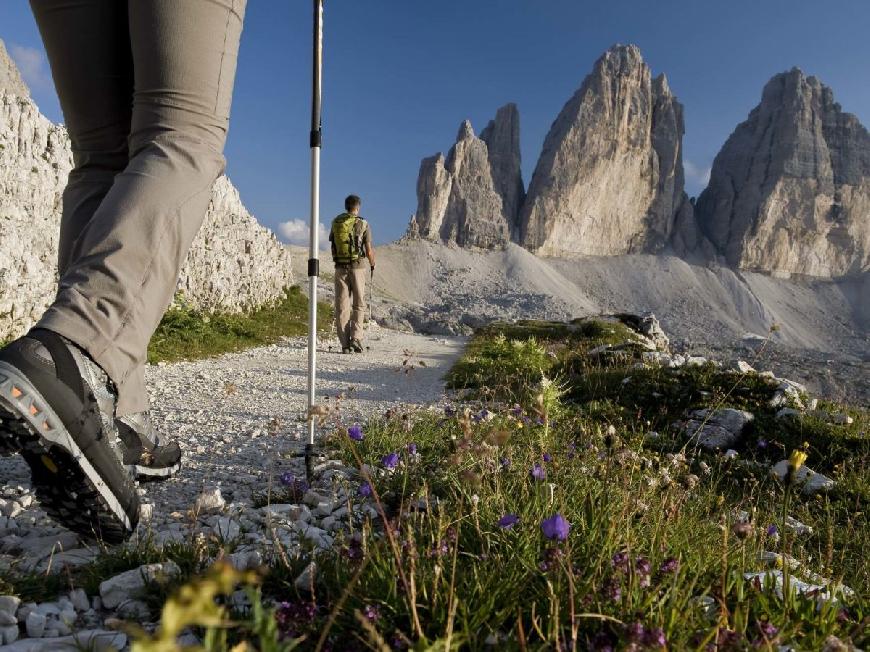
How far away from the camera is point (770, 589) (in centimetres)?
152

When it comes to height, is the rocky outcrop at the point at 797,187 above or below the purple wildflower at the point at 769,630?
above

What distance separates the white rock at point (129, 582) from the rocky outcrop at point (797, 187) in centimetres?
14864

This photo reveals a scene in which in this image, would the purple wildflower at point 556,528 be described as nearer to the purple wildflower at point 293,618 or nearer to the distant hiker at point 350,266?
the purple wildflower at point 293,618

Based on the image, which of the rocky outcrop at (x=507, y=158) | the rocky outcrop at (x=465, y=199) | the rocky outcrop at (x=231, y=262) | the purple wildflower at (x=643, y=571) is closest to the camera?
the purple wildflower at (x=643, y=571)

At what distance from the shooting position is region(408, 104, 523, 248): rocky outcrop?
125062mm

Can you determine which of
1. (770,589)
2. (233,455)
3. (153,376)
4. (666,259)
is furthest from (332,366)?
(666,259)

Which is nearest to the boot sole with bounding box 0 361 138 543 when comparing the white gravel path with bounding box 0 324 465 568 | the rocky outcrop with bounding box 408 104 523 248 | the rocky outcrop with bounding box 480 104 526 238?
the white gravel path with bounding box 0 324 465 568

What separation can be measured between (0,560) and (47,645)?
0.65 metres

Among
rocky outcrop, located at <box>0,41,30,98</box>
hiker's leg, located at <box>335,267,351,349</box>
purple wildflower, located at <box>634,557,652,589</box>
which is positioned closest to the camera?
purple wildflower, located at <box>634,557,652,589</box>

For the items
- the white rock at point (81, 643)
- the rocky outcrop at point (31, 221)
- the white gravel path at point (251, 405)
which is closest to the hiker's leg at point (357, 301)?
the white gravel path at point (251, 405)

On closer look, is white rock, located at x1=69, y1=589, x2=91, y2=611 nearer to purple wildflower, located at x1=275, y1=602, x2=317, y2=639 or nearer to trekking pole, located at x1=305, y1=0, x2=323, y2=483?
purple wildflower, located at x1=275, y1=602, x2=317, y2=639

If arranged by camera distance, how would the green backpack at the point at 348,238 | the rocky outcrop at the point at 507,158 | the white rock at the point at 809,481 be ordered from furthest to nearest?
the rocky outcrop at the point at 507,158 < the green backpack at the point at 348,238 < the white rock at the point at 809,481

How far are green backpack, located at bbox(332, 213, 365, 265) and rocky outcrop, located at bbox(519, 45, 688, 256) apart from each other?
11974 centimetres

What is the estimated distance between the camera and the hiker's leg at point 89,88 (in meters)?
2.12
